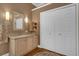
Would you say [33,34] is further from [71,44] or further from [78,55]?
[78,55]

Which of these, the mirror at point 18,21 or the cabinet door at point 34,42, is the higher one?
the mirror at point 18,21

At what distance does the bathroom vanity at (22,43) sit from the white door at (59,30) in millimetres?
180

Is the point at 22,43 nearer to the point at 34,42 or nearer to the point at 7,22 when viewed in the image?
the point at 34,42

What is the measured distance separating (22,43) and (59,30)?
758mm

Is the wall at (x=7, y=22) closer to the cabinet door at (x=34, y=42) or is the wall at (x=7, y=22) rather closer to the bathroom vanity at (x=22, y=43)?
the bathroom vanity at (x=22, y=43)

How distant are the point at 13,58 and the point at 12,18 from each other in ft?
2.50

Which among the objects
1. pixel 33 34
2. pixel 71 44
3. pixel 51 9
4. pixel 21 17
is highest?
pixel 51 9

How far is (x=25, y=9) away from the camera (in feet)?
5.83

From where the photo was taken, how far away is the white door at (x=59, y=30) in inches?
66.5

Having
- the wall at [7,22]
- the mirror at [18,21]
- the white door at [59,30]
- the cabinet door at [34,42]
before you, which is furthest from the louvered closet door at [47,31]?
the mirror at [18,21]

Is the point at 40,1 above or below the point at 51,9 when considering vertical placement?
above

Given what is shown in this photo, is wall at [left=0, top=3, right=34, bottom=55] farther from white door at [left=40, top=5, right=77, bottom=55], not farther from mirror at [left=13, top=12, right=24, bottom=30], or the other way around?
white door at [left=40, top=5, right=77, bottom=55]

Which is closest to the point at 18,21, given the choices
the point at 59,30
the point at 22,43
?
the point at 22,43

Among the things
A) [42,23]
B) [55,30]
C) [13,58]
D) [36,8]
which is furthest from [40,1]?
[13,58]
